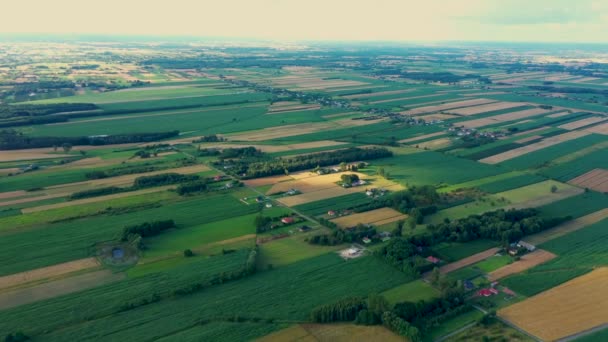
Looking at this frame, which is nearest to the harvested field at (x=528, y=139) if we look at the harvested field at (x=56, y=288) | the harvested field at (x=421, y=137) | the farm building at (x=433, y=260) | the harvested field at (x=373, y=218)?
the harvested field at (x=421, y=137)

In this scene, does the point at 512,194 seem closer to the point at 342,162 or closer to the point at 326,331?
the point at 342,162

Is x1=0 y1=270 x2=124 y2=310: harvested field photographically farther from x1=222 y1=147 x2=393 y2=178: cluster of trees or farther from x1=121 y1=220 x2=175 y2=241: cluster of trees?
x1=222 y1=147 x2=393 y2=178: cluster of trees

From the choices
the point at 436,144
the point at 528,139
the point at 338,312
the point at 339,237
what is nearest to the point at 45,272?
the point at 338,312

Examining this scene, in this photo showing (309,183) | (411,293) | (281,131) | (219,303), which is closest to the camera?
(219,303)

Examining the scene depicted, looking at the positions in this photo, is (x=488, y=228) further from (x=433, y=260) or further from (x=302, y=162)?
(x=302, y=162)

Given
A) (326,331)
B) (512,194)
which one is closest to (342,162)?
(512,194)

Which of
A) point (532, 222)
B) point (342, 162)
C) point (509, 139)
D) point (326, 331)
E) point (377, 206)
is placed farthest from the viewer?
point (509, 139)
